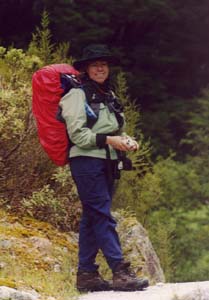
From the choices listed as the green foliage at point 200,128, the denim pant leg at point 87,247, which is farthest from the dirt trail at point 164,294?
the green foliage at point 200,128

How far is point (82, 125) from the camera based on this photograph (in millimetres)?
6043

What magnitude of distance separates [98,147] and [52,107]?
0.51m

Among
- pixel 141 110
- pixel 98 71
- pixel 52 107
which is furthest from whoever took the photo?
pixel 141 110

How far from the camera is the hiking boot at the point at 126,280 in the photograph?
6.18 metres

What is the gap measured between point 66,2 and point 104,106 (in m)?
6.95

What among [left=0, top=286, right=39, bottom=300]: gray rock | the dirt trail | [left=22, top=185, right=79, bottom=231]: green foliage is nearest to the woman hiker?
the dirt trail

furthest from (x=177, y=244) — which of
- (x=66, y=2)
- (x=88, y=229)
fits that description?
(x=88, y=229)

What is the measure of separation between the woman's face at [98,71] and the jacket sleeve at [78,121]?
0.63 feet

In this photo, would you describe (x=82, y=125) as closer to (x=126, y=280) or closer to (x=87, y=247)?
(x=87, y=247)

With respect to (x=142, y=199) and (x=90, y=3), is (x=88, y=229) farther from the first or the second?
(x=90, y=3)

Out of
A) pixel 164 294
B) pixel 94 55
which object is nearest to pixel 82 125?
pixel 94 55

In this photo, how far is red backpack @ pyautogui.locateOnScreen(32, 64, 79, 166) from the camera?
6.30 metres

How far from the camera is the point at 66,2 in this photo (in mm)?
12844

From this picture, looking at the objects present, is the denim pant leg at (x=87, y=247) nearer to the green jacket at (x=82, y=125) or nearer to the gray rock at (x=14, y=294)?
the green jacket at (x=82, y=125)
